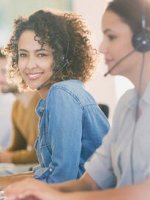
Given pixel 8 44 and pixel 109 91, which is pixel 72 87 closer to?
pixel 8 44

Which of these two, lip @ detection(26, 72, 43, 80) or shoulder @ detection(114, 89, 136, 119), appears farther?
lip @ detection(26, 72, 43, 80)

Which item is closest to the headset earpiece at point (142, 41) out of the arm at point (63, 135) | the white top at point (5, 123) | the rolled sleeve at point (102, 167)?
the rolled sleeve at point (102, 167)

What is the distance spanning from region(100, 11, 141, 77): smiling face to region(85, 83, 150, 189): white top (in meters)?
0.07

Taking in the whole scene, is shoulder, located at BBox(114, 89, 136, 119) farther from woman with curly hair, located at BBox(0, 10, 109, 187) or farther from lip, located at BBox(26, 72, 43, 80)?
lip, located at BBox(26, 72, 43, 80)

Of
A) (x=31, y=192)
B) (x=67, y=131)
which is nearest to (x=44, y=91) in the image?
(x=67, y=131)

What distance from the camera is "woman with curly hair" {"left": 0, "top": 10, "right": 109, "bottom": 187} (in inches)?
51.0

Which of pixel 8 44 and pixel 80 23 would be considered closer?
pixel 80 23

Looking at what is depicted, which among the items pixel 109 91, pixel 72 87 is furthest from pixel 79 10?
pixel 72 87

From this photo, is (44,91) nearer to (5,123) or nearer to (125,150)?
(125,150)

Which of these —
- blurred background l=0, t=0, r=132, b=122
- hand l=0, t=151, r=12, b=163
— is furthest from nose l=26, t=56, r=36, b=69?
blurred background l=0, t=0, r=132, b=122

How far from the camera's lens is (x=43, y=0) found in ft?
11.1

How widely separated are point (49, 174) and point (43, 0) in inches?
89.6

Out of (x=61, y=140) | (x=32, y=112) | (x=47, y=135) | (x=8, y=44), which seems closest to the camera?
(x=61, y=140)

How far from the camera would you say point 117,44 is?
3.42 ft
